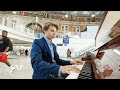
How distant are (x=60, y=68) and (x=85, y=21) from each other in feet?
3.96

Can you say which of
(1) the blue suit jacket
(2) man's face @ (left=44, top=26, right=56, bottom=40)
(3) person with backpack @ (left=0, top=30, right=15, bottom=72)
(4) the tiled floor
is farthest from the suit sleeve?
(3) person with backpack @ (left=0, top=30, right=15, bottom=72)

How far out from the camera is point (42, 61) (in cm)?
134

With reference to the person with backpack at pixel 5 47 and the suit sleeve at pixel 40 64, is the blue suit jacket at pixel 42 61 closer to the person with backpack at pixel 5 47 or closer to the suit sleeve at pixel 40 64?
the suit sleeve at pixel 40 64

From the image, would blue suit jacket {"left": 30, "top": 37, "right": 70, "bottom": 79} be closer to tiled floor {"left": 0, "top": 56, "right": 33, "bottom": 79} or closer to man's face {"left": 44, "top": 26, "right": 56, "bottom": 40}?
man's face {"left": 44, "top": 26, "right": 56, "bottom": 40}

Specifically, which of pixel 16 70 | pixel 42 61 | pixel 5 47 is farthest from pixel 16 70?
pixel 42 61

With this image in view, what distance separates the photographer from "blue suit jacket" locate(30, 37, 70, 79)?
1259mm

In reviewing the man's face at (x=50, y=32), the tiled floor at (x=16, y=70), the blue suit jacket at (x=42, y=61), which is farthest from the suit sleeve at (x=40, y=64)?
the tiled floor at (x=16, y=70)

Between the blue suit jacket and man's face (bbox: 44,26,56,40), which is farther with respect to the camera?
man's face (bbox: 44,26,56,40)

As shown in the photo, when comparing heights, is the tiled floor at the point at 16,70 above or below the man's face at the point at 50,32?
below

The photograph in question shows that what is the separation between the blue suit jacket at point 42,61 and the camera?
126 cm

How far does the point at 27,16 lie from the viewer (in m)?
2.31

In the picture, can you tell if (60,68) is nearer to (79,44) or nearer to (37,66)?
(37,66)

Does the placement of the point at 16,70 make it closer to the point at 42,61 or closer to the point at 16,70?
the point at 16,70
